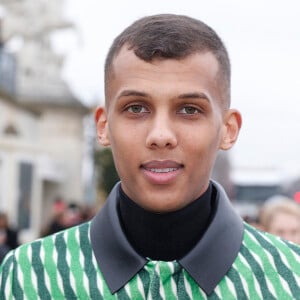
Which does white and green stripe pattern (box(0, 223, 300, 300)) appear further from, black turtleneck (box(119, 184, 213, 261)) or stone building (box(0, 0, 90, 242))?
stone building (box(0, 0, 90, 242))

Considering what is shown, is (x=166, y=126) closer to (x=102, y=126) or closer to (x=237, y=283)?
(x=102, y=126)

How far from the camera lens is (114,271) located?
8.10 ft

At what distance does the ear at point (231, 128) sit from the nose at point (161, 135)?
0.23 metres

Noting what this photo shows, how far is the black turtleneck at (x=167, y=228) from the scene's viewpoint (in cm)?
243

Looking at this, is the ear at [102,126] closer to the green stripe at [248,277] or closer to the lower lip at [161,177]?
the lower lip at [161,177]

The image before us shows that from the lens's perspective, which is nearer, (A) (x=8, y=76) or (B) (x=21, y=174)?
(B) (x=21, y=174)

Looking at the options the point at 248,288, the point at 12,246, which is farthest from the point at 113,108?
the point at 12,246

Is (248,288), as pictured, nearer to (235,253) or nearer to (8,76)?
(235,253)

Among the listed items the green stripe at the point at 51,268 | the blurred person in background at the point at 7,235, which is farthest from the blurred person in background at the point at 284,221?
the blurred person in background at the point at 7,235

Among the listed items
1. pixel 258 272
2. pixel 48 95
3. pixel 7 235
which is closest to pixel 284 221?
pixel 258 272

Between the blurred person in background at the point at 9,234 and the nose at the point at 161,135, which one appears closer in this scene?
the nose at the point at 161,135

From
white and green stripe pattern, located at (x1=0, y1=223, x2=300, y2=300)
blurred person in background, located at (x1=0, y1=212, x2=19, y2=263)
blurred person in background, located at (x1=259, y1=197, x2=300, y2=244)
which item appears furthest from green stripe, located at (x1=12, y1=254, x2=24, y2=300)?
blurred person in background, located at (x1=0, y1=212, x2=19, y2=263)

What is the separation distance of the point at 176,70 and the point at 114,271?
60cm

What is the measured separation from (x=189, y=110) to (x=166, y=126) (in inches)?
3.8
